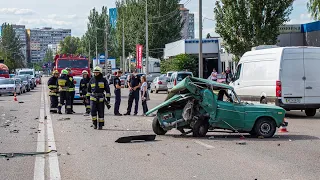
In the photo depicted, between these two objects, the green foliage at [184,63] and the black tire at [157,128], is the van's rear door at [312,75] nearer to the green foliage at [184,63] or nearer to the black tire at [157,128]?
the black tire at [157,128]

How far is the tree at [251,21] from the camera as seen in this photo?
37.3m

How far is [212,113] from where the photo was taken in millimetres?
12797

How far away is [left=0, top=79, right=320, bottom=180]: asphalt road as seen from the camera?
27.4ft

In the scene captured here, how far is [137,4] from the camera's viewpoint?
227 feet

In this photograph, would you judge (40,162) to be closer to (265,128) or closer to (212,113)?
(212,113)

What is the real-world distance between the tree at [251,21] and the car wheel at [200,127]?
25.4m

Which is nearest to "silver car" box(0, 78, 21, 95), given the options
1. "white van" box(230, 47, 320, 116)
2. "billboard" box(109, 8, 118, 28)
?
"white van" box(230, 47, 320, 116)

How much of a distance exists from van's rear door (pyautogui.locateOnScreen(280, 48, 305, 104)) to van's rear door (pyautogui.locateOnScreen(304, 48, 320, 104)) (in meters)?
0.17

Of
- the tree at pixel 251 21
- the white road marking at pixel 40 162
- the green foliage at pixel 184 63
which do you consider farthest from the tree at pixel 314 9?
the white road marking at pixel 40 162

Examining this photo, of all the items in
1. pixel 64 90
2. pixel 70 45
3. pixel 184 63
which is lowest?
pixel 64 90

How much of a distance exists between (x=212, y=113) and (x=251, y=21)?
25828 millimetres

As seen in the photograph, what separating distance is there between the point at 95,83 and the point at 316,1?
2848 centimetres

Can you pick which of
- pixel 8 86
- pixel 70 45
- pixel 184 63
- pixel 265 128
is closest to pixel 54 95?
pixel 265 128

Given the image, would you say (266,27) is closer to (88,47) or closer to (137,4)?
(137,4)
